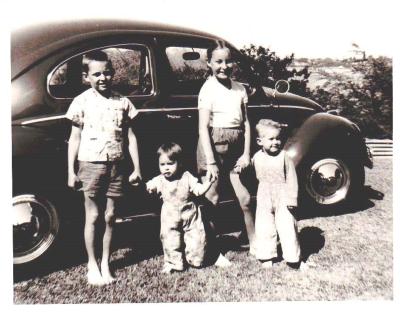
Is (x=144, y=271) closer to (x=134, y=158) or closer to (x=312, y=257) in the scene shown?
(x=134, y=158)

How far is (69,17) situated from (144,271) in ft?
6.85

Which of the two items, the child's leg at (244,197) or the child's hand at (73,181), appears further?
the child's leg at (244,197)

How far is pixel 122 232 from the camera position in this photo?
3998 mm

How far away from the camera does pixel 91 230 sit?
3203 mm

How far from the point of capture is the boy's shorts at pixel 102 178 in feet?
10.2

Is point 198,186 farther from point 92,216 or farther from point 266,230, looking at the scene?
point 92,216

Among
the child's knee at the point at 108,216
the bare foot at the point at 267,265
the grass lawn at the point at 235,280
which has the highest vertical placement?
the child's knee at the point at 108,216

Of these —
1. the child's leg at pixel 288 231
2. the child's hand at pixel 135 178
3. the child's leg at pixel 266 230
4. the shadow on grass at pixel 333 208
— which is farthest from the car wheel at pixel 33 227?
the shadow on grass at pixel 333 208

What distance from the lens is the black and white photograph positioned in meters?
3.17

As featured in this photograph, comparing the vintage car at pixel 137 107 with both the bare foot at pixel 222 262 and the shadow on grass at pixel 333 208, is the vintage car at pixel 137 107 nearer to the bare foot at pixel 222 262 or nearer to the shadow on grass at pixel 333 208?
the shadow on grass at pixel 333 208

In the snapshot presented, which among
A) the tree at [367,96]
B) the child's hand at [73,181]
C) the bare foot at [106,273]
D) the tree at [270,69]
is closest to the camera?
the child's hand at [73,181]

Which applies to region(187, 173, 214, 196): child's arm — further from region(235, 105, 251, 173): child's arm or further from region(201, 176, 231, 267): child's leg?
region(235, 105, 251, 173): child's arm

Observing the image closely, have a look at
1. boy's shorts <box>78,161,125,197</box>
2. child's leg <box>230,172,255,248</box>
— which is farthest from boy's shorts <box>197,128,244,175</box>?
boy's shorts <box>78,161,125,197</box>
